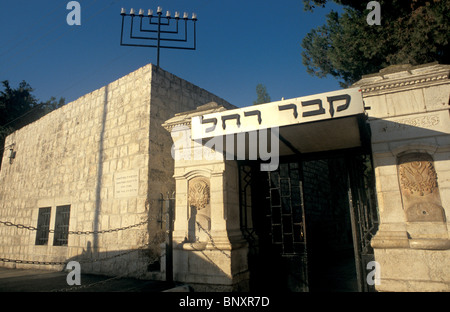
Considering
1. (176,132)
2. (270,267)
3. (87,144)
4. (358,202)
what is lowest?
(270,267)

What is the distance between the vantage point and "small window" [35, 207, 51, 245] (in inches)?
375

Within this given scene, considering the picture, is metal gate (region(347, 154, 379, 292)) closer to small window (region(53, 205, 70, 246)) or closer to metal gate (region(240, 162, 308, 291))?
metal gate (region(240, 162, 308, 291))

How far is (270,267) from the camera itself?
607 cm

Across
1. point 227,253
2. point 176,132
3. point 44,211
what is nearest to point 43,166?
point 44,211

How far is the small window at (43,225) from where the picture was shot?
A: 9.53m

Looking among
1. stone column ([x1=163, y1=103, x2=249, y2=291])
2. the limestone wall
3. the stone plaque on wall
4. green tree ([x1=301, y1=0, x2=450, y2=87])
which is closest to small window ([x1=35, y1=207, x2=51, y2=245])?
the limestone wall

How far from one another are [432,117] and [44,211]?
447 inches

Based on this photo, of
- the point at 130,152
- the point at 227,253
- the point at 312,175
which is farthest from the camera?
the point at 312,175

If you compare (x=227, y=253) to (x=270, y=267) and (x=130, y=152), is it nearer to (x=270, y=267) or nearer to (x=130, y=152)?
(x=270, y=267)

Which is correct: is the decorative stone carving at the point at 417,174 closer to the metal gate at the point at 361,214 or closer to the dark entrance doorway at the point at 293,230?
the metal gate at the point at 361,214

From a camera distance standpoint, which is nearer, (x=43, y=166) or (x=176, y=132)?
(x=176, y=132)

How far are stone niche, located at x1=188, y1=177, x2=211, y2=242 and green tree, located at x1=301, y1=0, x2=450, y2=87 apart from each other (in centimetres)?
643

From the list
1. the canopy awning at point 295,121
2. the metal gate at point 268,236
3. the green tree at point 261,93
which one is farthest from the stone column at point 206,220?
the green tree at point 261,93

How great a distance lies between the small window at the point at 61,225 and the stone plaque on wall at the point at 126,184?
108 inches
